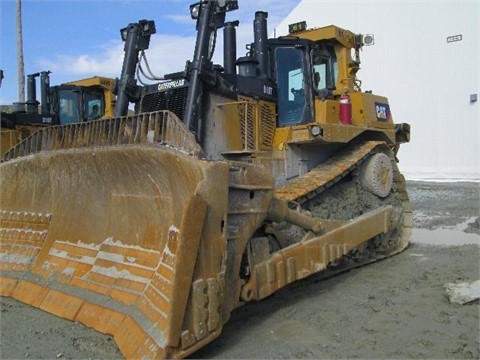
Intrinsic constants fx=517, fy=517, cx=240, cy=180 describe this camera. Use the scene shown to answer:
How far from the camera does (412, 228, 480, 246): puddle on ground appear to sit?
7375 millimetres

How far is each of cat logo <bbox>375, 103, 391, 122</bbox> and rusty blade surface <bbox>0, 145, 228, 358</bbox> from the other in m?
3.99

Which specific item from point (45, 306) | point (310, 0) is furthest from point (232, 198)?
point (310, 0)

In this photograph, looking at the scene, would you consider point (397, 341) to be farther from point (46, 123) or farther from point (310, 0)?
point (310, 0)

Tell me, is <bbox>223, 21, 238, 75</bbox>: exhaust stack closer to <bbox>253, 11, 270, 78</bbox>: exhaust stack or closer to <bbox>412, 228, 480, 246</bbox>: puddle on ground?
<bbox>253, 11, 270, 78</bbox>: exhaust stack

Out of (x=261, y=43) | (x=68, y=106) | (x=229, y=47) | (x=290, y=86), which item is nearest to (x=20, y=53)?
(x=68, y=106)

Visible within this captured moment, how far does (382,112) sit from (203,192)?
173 inches

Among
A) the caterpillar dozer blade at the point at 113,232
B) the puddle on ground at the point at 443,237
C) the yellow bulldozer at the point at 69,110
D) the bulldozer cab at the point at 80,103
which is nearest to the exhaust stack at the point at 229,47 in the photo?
the caterpillar dozer blade at the point at 113,232

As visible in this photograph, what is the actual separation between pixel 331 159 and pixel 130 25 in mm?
3051

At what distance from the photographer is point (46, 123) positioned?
39.1 feet

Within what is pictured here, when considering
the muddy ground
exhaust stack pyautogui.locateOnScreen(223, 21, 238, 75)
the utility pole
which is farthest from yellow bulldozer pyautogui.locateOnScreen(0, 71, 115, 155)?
the muddy ground

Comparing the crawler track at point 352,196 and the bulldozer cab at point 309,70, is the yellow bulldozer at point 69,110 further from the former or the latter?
the crawler track at point 352,196

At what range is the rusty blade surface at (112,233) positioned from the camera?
3.14m

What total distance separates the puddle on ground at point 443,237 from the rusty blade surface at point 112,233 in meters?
5.00

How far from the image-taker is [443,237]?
25.6ft
